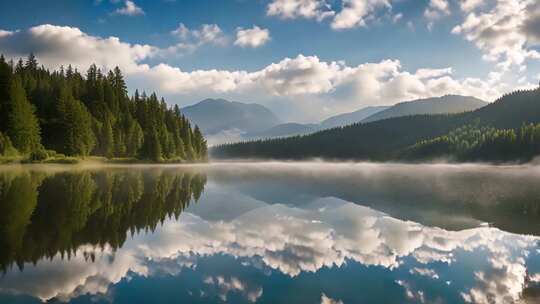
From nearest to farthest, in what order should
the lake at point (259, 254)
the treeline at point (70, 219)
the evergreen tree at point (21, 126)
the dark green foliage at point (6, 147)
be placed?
the lake at point (259, 254) < the treeline at point (70, 219) < the dark green foliage at point (6, 147) < the evergreen tree at point (21, 126)

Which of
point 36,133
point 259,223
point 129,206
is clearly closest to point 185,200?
point 129,206

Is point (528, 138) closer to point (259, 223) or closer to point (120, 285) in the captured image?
point (259, 223)

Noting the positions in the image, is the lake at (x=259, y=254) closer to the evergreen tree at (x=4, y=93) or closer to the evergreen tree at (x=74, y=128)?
the evergreen tree at (x=4, y=93)

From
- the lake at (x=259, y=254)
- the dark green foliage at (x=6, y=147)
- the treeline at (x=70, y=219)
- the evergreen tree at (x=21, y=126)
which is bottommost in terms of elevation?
the lake at (x=259, y=254)

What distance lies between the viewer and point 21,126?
80.6 metres

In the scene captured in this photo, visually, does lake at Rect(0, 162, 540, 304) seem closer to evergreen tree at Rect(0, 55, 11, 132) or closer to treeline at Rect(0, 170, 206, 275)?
treeline at Rect(0, 170, 206, 275)

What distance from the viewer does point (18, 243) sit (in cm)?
1411

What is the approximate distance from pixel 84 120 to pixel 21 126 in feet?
66.6

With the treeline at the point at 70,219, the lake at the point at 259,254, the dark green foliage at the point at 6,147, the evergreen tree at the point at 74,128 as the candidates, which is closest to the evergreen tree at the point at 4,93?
the dark green foliage at the point at 6,147

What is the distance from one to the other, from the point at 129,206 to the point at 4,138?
67.7m

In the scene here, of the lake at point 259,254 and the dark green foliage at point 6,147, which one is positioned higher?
the dark green foliage at point 6,147

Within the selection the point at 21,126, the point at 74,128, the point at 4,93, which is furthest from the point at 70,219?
the point at 4,93

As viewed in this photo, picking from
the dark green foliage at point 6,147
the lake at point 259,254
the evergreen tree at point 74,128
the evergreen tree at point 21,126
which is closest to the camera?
the lake at point 259,254

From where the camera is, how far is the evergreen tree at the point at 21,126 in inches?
3152
